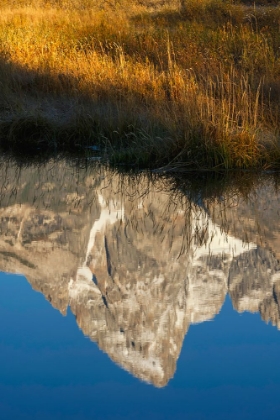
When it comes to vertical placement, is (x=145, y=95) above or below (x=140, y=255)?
below

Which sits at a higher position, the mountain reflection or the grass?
the mountain reflection

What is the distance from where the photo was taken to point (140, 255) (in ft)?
16.0

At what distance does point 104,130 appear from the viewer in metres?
9.23

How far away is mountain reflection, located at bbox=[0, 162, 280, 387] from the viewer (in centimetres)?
Answer: 365

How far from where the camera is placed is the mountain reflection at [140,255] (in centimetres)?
365

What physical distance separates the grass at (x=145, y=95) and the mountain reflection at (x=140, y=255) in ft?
2.29

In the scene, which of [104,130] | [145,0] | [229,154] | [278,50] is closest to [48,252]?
[229,154]

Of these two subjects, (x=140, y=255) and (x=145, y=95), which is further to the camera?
(x=145, y=95)

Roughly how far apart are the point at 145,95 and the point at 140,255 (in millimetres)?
5177

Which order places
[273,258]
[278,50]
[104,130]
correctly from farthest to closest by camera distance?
[278,50] < [104,130] < [273,258]

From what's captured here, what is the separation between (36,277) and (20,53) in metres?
8.08

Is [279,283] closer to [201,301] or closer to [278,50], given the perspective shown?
[201,301]

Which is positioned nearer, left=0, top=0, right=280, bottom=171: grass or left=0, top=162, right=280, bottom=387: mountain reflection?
left=0, top=162, right=280, bottom=387: mountain reflection

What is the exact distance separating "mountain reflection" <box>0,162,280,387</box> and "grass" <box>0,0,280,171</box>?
27.5 inches
